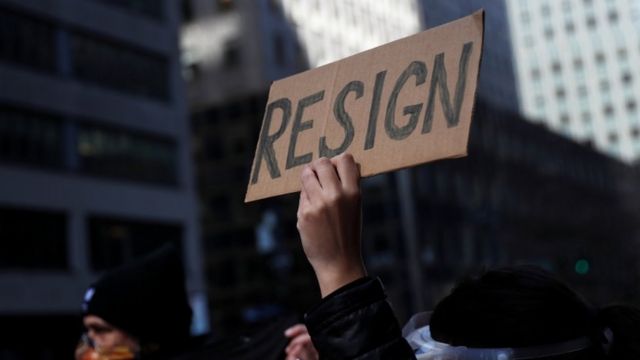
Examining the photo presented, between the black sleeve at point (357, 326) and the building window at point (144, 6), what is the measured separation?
30.0 m

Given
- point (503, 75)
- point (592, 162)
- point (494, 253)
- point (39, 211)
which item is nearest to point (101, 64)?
point (39, 211)

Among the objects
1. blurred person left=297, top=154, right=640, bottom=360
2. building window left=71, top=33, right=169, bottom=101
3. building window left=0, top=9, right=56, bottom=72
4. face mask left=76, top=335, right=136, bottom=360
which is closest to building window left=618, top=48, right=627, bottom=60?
face mask left=76, top=335, right=136, bottom=360

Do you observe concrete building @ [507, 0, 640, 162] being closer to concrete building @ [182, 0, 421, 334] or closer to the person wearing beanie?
the person wearing beanie

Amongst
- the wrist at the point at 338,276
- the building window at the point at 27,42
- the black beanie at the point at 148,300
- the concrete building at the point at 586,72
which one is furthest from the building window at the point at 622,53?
the building window at the point at 27,42

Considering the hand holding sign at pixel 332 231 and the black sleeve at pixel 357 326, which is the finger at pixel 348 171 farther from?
the black sleeve at pixel 357 326

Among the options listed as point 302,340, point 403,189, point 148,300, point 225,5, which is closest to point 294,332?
point 302,340

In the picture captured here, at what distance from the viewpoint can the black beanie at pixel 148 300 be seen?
3.61 metres

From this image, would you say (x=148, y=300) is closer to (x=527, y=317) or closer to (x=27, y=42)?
(x=527, y=317)

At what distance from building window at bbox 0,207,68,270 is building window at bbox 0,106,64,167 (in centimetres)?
149

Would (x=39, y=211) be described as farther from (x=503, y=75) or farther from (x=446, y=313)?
(x=446, y=313)

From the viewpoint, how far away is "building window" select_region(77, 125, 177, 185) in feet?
93.4

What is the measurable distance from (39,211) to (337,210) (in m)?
25.8

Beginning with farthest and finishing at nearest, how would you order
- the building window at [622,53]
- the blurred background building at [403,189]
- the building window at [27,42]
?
the building window at [27,42]
the building window at [622,53]
the blurred background building at [403,189]

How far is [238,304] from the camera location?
56.8 metres
